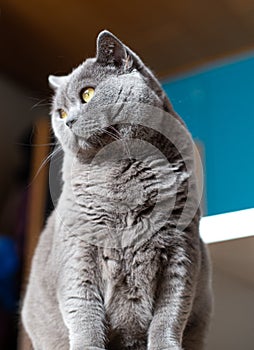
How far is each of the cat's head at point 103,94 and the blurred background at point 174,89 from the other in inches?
4.8

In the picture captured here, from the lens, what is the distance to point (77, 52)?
1371mm

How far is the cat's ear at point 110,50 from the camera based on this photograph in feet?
3.25

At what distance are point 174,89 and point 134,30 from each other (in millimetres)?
244

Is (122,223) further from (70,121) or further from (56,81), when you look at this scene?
(56,81)

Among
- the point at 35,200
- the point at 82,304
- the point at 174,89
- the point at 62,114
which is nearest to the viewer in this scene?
the point at 82,304

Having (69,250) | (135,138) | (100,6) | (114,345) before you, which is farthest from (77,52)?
(114,345)

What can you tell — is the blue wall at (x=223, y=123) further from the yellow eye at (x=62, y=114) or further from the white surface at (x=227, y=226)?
the yellow eye at (x=62, y=114)

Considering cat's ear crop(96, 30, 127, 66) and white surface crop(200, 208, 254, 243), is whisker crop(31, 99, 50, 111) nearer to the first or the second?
cat's ear crop(96, 30, 127, 66)

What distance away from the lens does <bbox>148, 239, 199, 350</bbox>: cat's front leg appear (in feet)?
3.05

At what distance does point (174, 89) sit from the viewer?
1.21 m

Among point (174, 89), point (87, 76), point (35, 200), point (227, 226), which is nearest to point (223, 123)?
point (174, 89)

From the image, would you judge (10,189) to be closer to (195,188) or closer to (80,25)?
(80,25)

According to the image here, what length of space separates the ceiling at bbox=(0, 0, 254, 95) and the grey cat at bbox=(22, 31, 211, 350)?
242 mm

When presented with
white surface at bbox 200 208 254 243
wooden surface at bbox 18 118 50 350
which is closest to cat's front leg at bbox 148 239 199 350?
white surface at bbox 200 208 254 243
